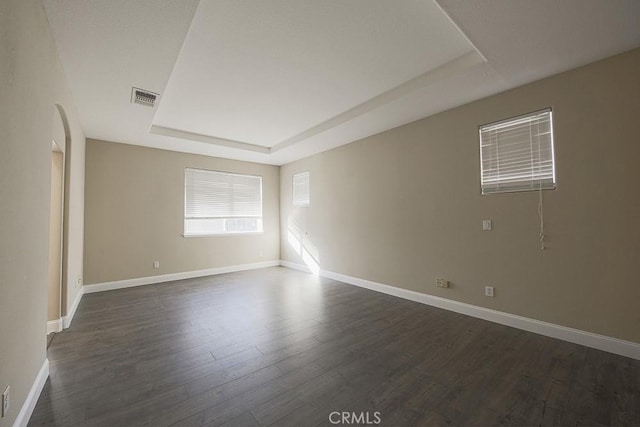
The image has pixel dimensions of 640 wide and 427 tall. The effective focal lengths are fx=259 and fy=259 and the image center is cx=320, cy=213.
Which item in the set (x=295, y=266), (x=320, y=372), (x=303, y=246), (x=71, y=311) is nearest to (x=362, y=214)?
(x=303, y=246)

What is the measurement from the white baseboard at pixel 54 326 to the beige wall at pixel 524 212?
13.3 feet

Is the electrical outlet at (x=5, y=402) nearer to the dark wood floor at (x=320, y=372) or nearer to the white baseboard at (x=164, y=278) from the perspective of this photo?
the dark wood floor at (x=320, y=372)

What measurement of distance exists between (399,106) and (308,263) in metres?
3.82

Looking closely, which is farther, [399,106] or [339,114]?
[339,114]

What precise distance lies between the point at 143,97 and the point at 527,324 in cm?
500

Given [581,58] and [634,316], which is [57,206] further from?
[634,316]

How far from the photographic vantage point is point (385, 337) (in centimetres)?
268

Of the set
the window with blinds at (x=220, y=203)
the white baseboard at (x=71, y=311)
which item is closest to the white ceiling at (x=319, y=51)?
the window with blinds at (x=220, y=203)

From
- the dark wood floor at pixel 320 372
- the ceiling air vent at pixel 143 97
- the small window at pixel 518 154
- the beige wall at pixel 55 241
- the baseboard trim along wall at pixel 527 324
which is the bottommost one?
the dark wood floor at pixel 320 372

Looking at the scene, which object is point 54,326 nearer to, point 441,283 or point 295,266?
point 295,266

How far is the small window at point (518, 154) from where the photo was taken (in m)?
2.72

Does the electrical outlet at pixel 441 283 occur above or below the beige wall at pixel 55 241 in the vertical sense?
below

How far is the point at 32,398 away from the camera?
66.2 inches

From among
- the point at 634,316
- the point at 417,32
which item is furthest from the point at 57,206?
the point at 634,316
